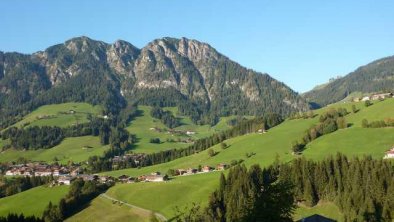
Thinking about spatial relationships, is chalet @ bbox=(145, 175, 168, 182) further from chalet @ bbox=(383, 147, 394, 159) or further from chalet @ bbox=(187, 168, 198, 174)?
chalet @ bbox=(383, 147, 394, 159)

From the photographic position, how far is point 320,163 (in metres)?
143

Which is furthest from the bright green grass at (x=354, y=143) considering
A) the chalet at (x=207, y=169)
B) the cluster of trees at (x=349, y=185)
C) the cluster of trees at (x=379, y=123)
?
the chalet at (x=207, y=169)

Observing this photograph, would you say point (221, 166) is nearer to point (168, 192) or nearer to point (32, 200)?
point (168, 192)

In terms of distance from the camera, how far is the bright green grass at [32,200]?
165 metres

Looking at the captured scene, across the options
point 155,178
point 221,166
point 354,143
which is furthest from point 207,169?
point 354,143

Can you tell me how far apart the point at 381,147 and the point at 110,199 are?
305ft

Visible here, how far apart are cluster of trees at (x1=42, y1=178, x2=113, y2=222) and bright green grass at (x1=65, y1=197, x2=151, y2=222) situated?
3888 mm

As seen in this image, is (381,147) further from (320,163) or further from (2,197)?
(2,197)

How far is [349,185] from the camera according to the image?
129500 millimetres

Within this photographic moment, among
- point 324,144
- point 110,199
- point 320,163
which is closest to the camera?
point 320,163

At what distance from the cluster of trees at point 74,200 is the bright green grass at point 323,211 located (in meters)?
74.6

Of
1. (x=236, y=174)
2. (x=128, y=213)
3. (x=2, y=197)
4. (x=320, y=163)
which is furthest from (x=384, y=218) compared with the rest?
(x=2, y=197)

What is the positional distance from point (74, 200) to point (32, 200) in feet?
74.9

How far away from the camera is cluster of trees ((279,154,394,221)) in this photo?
115 m
